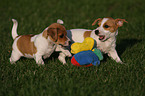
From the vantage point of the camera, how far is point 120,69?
448cm

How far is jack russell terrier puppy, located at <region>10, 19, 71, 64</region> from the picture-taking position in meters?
4.41

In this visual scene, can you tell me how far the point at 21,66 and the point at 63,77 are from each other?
1.21 meters

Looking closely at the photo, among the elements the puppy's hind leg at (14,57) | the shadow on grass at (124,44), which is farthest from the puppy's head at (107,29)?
the puppy's hind leg at (14,57)

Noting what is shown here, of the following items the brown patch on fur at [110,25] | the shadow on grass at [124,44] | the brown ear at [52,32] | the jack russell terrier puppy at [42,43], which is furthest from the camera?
the shadow on grass at [124,44]

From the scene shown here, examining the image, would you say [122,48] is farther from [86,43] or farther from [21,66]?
[21,66]

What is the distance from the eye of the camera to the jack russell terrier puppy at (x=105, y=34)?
4.89m

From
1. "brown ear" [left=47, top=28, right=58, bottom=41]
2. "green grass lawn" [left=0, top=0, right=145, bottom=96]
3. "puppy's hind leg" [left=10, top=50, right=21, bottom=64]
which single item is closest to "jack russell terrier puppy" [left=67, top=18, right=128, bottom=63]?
"green grass lawn" [left=0, top=0, right=145, bottom=96]

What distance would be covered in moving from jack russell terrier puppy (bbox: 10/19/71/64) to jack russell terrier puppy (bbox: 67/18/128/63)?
0.77 meters

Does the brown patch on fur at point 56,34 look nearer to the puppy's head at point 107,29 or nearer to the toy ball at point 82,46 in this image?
the toy ball at point 82,46

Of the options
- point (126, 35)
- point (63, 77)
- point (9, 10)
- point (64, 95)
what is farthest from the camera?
point (9, 10)

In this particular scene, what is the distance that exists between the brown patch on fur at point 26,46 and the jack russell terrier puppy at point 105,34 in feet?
4.12

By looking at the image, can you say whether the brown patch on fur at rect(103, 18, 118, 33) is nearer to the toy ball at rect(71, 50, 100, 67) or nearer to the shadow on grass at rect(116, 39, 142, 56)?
the toy ball at rect(71, 50, 100, 67)

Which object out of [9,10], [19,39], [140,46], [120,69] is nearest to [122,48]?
[140,46]

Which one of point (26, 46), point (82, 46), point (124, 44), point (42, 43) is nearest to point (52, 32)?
point (42, 43)
